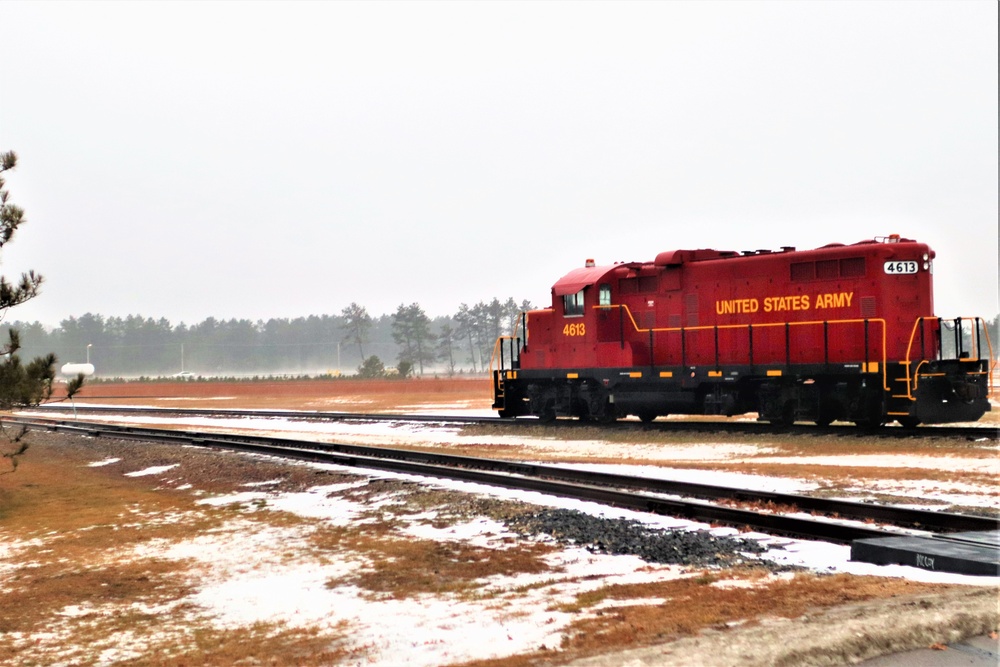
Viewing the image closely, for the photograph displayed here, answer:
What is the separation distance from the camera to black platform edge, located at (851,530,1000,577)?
22.3ft

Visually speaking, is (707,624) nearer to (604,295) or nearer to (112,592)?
(112,592)

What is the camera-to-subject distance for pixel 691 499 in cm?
1121

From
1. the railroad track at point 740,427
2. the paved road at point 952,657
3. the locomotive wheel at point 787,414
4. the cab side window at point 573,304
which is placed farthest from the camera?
the cab side window at point 573,304

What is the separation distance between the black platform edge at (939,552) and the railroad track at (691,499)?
647mm

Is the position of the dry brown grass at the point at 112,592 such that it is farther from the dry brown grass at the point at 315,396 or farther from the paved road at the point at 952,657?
the dry brown grass at the point at 315,396

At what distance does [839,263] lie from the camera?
19703mm

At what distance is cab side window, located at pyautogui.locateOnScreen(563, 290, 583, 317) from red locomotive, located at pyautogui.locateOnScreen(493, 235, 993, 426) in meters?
0.04

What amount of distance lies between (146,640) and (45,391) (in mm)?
10374

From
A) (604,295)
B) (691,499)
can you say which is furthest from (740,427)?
(691,499)

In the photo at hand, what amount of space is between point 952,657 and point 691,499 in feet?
20.7

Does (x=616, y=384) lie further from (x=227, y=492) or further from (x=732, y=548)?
(x=732, y=548)

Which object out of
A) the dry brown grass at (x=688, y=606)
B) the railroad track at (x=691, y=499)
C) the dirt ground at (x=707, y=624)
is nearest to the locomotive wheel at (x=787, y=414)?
the railroad track at (x=691, y=499)

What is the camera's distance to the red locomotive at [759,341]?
61.3ft

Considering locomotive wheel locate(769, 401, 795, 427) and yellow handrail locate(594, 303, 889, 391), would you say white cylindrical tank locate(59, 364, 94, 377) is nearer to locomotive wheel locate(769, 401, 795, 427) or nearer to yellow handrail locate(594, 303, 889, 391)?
yellow handrail locate(594, 303, 889, 391)
